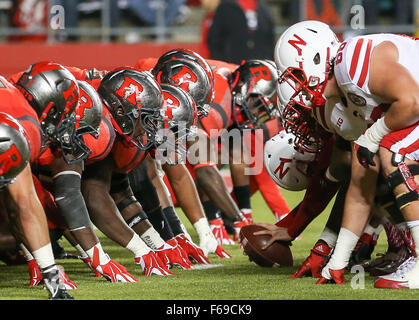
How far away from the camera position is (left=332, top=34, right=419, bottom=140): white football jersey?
4.88 m

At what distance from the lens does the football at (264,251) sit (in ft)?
19.2

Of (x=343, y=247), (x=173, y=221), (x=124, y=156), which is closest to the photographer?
(x=343, y=247)

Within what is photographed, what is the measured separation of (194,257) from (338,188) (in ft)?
3.59

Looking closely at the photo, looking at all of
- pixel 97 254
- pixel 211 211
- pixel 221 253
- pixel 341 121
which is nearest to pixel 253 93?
pixel 211 211

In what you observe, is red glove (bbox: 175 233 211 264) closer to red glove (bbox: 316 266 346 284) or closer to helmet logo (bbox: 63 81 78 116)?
red glove (bbox: 316 266 346 284)

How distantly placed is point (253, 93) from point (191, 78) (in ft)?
2.97

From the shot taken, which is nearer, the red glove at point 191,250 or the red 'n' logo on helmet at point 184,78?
the red glove at point 191,250

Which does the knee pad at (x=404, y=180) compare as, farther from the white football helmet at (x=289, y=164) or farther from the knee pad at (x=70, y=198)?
the knee pad at (x=70, y=198)

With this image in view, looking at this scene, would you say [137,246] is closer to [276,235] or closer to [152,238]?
[152,238]

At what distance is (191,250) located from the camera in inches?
246

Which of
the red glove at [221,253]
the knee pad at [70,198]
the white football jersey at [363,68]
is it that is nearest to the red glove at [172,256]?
the red glove at [221,253]

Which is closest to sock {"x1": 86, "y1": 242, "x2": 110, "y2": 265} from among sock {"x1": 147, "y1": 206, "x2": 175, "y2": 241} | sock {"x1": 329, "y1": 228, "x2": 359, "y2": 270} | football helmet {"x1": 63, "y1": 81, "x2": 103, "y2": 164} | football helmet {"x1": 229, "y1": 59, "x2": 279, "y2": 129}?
football helmet {"x1": 63, "y1": 81, "x2": 103, "y2": 164}

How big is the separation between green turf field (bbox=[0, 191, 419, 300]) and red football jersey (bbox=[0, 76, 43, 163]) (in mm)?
700

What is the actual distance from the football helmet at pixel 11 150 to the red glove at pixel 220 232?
10.1 ft
